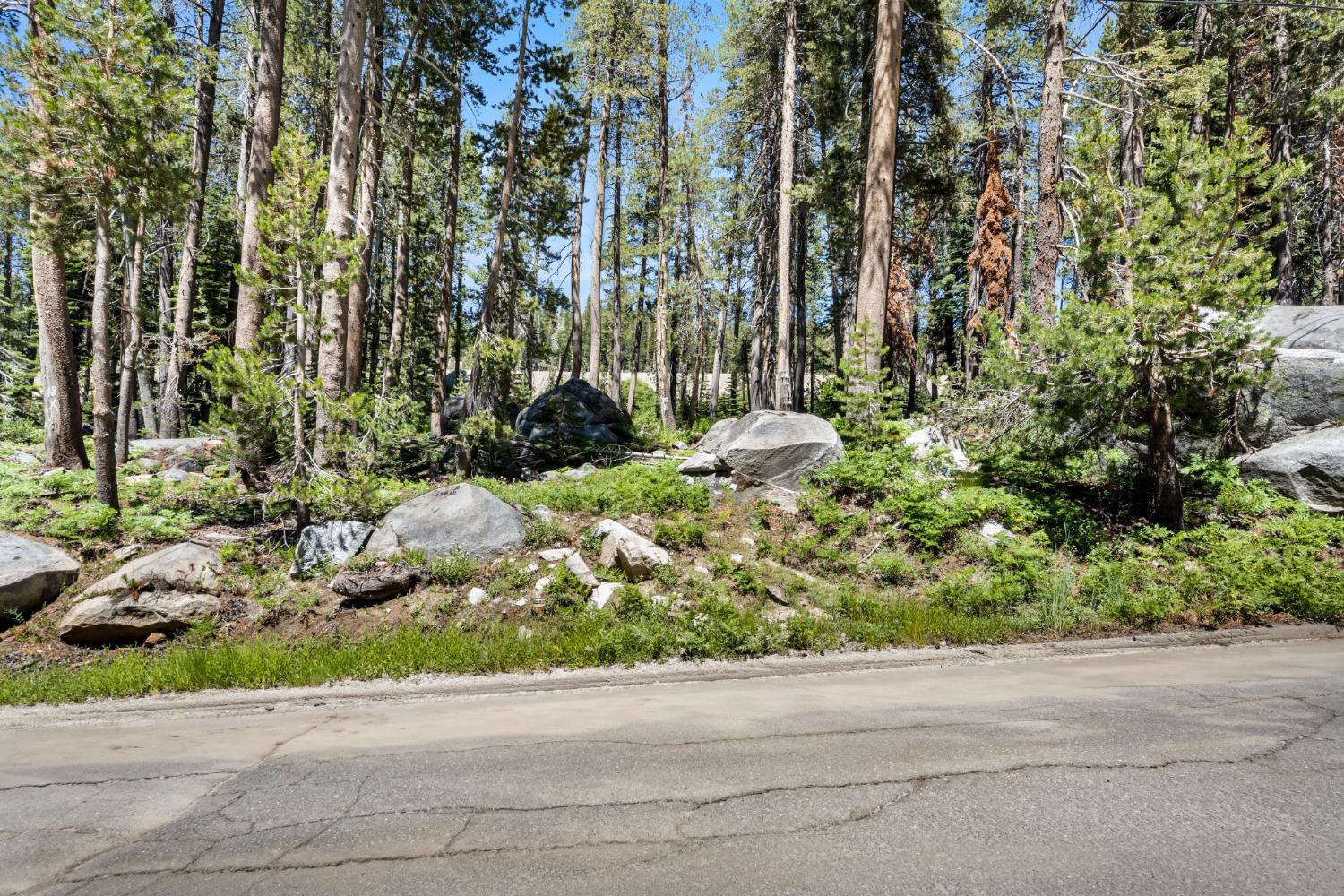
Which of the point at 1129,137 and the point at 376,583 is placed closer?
the point at 376,583

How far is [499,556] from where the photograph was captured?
7.71m

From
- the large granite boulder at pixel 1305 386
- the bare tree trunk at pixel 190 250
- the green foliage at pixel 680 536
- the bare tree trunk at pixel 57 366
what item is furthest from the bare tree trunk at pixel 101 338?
the large granite boulder at pixel 1305 386

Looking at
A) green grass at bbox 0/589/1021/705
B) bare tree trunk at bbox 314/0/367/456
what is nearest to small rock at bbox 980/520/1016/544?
green grass at bbox 0/589/1021/705

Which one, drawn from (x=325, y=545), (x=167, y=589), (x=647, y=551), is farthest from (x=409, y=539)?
(x=647, y=551)

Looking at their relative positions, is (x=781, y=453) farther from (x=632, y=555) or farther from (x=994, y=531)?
(x=632, y=555)

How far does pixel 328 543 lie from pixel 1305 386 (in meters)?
14.7

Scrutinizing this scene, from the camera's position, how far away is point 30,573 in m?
6.53

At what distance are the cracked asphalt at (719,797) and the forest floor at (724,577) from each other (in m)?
1.46

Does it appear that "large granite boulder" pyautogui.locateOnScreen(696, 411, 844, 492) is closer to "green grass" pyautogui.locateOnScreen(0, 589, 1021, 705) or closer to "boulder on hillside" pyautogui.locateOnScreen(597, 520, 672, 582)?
"boulder on hillside" pyautogui.locateOnScreen(597, 520, 672, 582)

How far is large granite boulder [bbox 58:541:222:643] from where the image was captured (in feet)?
20.1

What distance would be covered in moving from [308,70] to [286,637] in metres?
18.4

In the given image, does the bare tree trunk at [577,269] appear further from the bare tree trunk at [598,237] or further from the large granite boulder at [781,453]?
the large granite boulder at [781,453]

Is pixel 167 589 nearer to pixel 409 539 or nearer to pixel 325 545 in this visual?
pixel 325 545

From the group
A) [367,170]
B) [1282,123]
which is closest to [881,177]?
[367,170]
